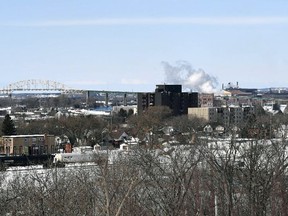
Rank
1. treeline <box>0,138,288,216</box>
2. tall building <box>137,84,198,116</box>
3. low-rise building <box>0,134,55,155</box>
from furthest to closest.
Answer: tall building <box>137,84,198,116</box> < low-rise building <box>0,134,55,155</box> < treeline <box>0,138,288,216</box>

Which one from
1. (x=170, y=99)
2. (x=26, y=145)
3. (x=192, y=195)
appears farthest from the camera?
(x=170, y=99)

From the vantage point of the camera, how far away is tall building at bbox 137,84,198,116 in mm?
60531

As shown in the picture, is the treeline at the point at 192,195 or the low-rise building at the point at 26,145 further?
the low-rise building at the point at 26,145

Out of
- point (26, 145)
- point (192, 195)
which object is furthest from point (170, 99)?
point (192, 195)

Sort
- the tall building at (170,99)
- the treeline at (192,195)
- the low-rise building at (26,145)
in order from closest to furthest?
the treeline at (192,195) → the low-rise building at (26,145) → the tall building at (170,99)

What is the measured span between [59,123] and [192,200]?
28790mm

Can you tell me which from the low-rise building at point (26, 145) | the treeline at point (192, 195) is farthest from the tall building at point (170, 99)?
the treeline at point (192, 195)

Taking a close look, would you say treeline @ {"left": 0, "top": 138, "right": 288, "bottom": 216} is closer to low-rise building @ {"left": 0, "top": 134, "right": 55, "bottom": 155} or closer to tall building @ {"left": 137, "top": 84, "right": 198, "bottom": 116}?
low-rise building @ {"left": 0, "top": 134, "right": 55, "bottom": 155}

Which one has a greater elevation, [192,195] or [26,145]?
[192,195]

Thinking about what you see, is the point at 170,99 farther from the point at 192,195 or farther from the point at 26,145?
the point at 192,195

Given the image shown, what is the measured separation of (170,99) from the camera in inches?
2388

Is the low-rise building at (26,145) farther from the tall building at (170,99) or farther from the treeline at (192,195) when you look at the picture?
the tall building at (170,99)

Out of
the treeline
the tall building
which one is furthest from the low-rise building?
the tall building

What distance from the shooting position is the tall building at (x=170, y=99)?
6053cm
